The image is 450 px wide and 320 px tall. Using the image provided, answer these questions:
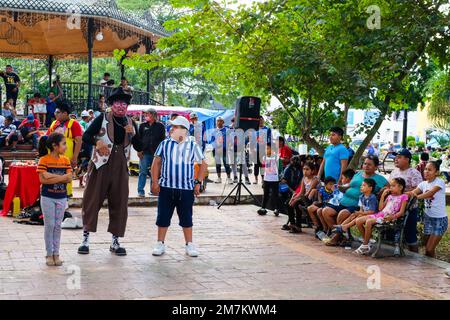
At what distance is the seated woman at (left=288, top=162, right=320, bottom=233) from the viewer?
34.1ft

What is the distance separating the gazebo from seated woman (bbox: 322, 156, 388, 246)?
1198 cm

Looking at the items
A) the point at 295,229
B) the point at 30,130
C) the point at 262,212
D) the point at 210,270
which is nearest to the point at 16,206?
the point at 262,212

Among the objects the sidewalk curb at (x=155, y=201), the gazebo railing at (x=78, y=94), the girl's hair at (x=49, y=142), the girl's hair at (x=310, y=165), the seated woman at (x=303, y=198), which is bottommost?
the sidewalk curb at (x=155, y=201)

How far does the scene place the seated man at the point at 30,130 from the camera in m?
18.5

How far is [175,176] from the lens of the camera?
811 cm

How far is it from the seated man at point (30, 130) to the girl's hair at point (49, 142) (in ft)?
36.4

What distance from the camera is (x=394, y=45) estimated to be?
31.7 feet

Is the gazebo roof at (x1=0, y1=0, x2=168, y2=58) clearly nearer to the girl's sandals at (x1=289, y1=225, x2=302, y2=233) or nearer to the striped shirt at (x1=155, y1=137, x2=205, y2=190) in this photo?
the girl's sandals at (x1=289, y1=225, x2=302, y2=233)

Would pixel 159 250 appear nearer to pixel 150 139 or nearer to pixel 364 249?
pixel 364 249

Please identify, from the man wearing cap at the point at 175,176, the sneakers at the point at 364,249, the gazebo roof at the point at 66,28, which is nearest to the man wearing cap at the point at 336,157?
the sneakers at the point at 364,249

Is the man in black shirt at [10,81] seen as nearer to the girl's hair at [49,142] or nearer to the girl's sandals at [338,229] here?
the girl's hair at [49,142]

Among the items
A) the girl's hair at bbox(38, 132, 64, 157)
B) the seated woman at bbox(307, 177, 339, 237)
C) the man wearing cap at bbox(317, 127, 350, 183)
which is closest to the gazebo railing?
the man wearing cap at bbox(317, 127, 350, 183)

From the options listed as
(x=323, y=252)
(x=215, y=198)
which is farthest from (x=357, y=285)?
(x=215, y=198)

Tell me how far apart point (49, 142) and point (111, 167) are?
3.02 ft
